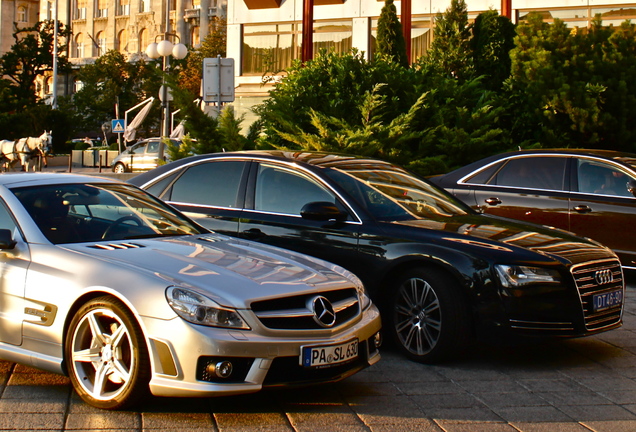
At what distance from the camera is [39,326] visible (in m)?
4.94

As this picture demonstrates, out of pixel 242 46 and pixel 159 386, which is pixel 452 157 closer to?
pixel 159 386

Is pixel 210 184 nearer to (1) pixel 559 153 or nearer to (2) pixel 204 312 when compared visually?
(2) pixel 204 312

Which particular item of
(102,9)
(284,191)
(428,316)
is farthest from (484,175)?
(102,9)

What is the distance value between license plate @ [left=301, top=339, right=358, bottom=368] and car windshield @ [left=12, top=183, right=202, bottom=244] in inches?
61.4

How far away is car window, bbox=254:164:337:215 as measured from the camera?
6953mm

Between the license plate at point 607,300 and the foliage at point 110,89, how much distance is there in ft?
210

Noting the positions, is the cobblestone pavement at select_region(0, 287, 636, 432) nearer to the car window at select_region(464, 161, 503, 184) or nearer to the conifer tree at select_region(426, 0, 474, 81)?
the car window at select_region(464, 161, 503, 184)

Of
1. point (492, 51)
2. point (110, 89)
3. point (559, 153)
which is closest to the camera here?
point (559, 153)

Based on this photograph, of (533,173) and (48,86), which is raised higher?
(48,86)

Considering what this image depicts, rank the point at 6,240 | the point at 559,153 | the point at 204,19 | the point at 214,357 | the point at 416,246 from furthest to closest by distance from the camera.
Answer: the point at 204,19 < the point at 559,153 < the point at 416,246 < the point at 6,240 < the point at 214,357

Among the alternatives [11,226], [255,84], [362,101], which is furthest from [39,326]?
[255,84]

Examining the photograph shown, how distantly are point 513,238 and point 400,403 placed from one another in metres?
1.81

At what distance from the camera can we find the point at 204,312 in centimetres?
450

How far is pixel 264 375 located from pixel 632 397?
7.84 ft
